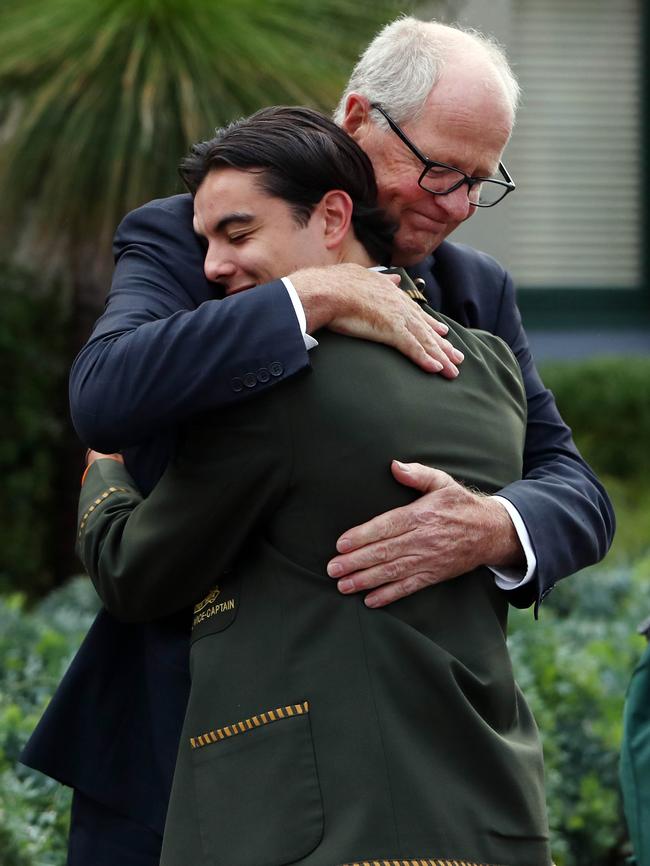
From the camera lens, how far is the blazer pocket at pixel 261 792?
6.23ft

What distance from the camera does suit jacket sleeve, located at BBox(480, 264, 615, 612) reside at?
2188 mm

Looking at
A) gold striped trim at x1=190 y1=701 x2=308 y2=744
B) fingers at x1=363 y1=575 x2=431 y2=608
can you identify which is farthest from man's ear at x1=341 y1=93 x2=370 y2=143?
gold striped trim at x1=190 y1=701 x2=308 y2=744

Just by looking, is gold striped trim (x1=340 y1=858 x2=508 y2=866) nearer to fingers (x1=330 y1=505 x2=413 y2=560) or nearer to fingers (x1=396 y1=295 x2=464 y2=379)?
fingers (x1=330 y1=505 x2=413 y2=560)

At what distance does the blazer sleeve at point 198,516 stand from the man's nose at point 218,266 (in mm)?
269

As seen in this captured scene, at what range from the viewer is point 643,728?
2.84 m

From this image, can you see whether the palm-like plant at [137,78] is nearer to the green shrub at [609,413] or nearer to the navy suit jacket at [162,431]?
the navy suit jacket at [162,431]

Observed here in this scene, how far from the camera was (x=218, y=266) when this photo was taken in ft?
7.14

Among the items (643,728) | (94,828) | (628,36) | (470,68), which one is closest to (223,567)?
(94,828)

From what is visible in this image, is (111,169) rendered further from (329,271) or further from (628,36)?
(628,36)

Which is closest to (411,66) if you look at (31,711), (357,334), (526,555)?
(357,334)

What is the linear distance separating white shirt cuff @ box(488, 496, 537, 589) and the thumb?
0.14 metres

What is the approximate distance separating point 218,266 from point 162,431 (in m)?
0.26

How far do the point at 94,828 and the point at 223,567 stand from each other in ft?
2.02

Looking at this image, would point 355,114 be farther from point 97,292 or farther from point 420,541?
point 97,292
